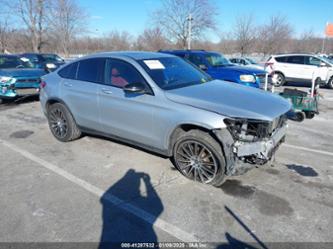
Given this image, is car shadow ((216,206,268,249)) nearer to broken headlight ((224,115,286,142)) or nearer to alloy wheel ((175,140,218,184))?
alloy wheel ((175,140,218,184))

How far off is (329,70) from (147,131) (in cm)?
1258

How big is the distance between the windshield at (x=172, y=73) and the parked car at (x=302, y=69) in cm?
952

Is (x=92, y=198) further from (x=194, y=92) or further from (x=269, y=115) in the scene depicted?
(x=269, y=115)

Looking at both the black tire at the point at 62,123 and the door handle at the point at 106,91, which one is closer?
the door handle at the point at 106,91

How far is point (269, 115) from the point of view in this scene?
317 cm

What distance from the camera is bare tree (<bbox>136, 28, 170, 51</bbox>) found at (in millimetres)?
32031

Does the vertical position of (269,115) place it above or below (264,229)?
above

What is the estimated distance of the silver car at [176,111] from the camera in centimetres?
323

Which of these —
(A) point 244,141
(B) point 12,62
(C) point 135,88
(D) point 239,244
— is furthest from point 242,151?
(B) point 12,62

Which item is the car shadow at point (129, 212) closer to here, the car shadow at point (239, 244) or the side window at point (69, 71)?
the car shadow at point (239, 244)

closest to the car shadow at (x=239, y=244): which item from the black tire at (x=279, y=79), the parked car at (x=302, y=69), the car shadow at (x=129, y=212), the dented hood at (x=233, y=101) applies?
the car shadow at (x=129, y=212)

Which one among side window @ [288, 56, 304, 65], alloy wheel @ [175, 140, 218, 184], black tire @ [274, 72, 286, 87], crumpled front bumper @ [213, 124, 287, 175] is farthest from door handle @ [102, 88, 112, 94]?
side window @ [288, 56, 304, 65]

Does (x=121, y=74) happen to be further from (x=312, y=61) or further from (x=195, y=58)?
(x=312, y=61)

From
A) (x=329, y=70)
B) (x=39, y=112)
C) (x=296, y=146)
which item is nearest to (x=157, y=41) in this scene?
(x=329, y=70)
